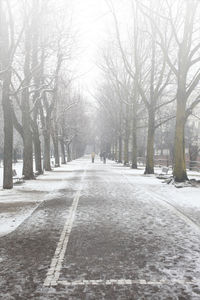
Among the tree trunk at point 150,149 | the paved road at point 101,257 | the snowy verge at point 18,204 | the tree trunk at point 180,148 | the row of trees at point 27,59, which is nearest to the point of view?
the paved road at point 101,257

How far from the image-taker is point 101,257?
5.65 m

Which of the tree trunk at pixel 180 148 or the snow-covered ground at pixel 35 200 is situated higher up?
the tree trunk at pixel 180 148

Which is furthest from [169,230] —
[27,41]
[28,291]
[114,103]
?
[114,103]

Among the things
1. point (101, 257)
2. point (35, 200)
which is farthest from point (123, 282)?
point (35, 200)

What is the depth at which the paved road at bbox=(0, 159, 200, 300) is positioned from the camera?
435cm

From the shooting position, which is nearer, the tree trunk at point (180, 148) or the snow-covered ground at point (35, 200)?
the snow-covered ground at point (35, 200)

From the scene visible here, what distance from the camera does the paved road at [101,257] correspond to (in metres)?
4.35

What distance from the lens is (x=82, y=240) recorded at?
672cm

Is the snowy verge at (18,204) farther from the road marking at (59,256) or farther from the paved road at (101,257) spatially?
the road marking at (59,256)

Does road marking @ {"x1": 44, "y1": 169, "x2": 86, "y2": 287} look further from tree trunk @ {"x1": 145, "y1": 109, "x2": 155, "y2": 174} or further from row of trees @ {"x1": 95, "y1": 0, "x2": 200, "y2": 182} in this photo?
tree trunk @ {"x1": 145, "y1": 109, "x2": 155, "y2": 174}

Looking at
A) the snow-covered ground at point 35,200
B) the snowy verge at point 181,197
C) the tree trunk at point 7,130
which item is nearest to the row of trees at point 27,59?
the tree trunk at point 7,130

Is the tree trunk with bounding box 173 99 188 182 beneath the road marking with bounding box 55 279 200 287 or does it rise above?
above

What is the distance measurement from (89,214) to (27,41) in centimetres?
1249

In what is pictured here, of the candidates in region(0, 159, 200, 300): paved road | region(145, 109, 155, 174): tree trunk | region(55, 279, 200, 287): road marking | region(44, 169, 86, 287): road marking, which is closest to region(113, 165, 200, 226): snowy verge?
region(0, 159, 200, 300): paved road
